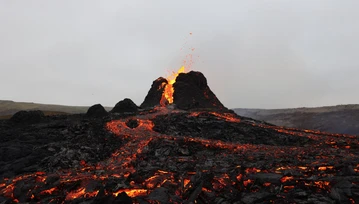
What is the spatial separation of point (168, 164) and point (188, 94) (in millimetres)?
39926

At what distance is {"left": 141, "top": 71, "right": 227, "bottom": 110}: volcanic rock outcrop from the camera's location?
5709cm

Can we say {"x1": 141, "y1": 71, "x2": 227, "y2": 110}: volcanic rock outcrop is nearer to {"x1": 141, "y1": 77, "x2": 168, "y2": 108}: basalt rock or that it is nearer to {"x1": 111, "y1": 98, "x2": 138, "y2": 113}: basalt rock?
{"x1": 141, "y1": 77, "x2": 168, "y2": 108}: basalt rock

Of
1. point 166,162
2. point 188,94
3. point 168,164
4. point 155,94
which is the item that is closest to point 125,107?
point 155,94

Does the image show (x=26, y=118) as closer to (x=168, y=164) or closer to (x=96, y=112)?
(x=96, y=112)

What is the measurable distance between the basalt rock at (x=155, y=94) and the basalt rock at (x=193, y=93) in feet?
13.8

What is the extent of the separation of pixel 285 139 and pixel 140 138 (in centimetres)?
1933

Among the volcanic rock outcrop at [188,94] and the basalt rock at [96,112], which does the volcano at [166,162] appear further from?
the volcanic rock outcrop at [188,94]

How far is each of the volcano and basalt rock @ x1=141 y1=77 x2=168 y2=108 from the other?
10.7m

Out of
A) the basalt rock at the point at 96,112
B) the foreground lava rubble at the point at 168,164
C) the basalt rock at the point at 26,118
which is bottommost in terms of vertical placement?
the foreground lava rubble at the point at 168,164

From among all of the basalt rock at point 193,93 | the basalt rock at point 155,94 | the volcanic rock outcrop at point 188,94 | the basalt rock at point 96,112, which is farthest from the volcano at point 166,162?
the basalt rock at point 155,94

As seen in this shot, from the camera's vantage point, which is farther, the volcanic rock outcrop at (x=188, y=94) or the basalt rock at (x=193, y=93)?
the volcanic rock outcrop at (x=188, y=94)

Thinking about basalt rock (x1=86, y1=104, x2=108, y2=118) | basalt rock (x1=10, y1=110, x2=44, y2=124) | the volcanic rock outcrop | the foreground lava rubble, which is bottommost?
the foreground lava rubble

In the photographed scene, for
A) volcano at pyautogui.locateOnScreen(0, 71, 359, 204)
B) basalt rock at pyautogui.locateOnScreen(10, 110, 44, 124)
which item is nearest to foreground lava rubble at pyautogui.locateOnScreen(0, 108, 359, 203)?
volcano at pyautogui.locateOnScreen(0, 71, 359, 204)

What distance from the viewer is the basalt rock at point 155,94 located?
201ft
